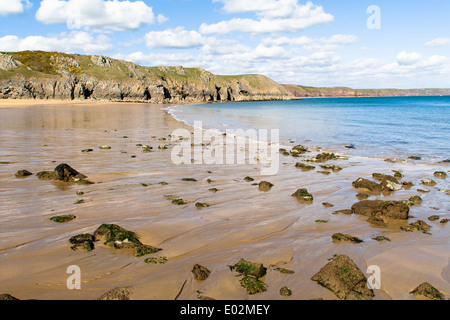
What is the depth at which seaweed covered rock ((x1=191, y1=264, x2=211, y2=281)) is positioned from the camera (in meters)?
4.56

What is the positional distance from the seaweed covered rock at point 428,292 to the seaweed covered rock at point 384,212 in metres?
2.84

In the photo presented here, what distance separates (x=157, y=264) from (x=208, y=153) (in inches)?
445

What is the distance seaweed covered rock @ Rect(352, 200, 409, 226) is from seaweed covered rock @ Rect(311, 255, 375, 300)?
3064mm

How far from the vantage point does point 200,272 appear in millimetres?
4621

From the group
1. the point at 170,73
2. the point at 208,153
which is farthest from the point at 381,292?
the point at 170,73

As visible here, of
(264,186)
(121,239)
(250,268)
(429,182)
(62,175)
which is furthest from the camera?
(429,182)

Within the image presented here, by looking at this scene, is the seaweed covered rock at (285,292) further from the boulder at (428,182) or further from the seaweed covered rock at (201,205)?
the boulder at (428,182)

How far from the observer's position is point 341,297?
4.25 m

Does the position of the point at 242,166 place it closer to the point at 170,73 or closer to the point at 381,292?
the point at 381,292

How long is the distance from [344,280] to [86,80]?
119m
